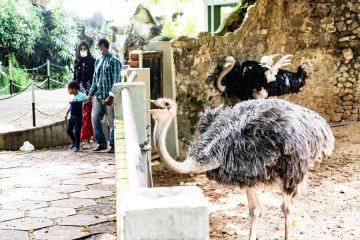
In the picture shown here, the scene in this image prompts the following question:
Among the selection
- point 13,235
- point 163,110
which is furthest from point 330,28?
point 13,235

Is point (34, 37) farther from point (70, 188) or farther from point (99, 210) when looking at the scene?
point (99, 210)

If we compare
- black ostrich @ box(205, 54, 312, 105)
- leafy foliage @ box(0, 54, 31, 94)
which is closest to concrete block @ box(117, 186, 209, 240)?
black ostrich @ box(205, 54, 312, 105)

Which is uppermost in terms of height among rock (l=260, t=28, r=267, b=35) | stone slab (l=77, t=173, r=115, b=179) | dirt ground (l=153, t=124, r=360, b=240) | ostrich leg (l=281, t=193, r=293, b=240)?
rock (l=260, t=28, r=267, b=35)

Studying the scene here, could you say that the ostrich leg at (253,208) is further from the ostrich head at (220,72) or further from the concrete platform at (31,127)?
the concrete platform at (31,127)

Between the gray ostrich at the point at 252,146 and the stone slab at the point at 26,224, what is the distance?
1114mm

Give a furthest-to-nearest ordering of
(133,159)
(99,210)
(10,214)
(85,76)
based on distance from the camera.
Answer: (85,76)
(99,210)
(10,214)
(133,159)

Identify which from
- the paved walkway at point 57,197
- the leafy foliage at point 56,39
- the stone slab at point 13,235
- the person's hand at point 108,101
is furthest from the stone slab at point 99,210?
the leafy foliage at point 56,39

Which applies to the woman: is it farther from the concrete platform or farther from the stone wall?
the stone wall

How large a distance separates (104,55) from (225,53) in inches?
65.7

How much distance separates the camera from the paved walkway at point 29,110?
840 centimetres

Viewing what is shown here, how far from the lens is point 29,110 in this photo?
379 inches

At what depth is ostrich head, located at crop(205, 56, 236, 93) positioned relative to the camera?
700 centimetres

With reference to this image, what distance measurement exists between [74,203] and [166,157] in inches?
52.0

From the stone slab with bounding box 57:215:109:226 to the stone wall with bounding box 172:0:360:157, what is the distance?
284cm
